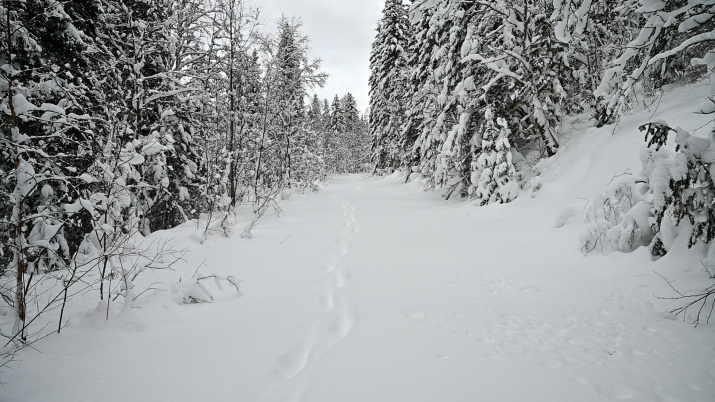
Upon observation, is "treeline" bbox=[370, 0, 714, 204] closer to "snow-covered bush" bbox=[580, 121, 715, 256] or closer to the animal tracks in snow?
"snow-covered bush" bbox=[580, 121, 715, 256]

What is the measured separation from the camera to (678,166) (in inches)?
116

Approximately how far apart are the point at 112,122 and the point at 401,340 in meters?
4.52

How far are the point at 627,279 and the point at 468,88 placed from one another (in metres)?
6.90

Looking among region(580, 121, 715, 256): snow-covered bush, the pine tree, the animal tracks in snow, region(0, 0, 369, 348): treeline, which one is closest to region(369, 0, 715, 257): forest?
region(580, 121, 715, 256): snow-covered bush

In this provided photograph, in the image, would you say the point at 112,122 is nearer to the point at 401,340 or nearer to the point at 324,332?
the point at 324,332

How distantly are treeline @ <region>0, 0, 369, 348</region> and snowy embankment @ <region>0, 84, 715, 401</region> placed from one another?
0.58 meters

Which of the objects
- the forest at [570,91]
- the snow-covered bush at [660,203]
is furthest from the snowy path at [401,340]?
the forest at [570,91]

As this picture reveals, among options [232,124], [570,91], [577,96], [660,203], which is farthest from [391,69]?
[660,203]

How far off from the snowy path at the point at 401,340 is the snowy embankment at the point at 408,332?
1 cm

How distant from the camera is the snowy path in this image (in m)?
1.92

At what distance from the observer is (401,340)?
2520mm

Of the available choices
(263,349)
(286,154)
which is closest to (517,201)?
(263,349)

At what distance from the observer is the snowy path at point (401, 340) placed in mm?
1918

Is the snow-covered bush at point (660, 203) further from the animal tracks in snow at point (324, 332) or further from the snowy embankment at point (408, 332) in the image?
the animal tracks in snow at point (324, 332)
